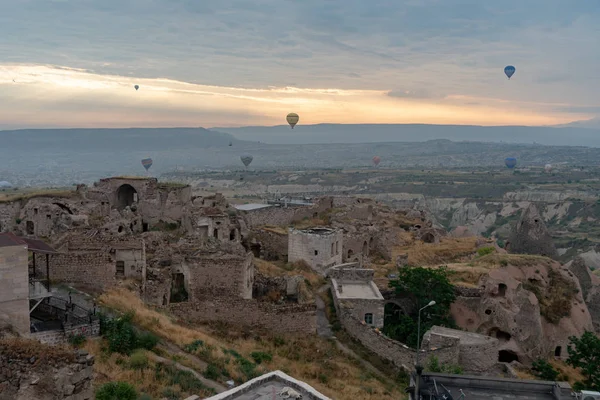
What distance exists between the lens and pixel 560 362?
24.5 meters

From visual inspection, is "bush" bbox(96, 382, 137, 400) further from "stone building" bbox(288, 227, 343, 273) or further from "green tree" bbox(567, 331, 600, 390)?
"stone building" bbox(288, 227, 343, 273)

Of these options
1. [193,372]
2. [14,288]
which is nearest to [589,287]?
[193,372]

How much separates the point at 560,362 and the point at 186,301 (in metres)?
16.7

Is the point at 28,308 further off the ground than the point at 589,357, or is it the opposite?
the point at 28,308

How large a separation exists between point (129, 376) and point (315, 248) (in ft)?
57.5

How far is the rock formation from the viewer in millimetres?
35844

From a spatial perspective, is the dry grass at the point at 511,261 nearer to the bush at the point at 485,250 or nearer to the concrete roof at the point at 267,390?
the bush at the point at 485,250

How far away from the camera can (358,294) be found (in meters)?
23.1

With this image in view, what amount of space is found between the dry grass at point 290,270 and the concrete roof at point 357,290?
3.69 feet

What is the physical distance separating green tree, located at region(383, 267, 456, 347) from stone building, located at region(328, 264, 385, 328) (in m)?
0.99

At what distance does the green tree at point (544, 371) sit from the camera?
2056 cm

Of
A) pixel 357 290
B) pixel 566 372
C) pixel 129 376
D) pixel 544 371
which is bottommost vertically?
pixel 566 372

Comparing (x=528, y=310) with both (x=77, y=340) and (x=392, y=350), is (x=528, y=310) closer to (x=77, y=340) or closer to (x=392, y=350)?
(x=392, y=350)

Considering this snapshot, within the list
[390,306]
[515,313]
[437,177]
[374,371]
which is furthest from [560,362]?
[437,177]
